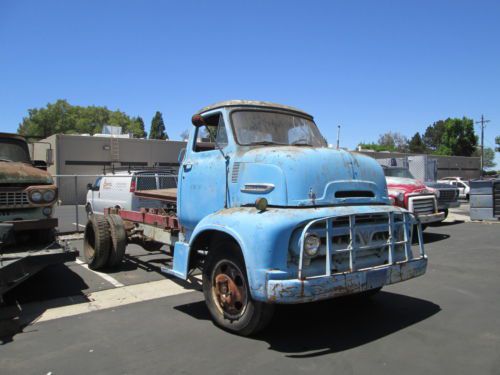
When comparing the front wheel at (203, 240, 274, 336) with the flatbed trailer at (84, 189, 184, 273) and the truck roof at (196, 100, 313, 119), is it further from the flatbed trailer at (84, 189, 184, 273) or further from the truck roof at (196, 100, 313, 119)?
the flatbed trailer at (84, 189, 184, 273)

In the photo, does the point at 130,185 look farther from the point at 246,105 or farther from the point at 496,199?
the point at 496,199

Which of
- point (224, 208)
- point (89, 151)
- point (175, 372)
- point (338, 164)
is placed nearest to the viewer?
point (175, 372)

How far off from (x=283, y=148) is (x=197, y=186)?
1.42 meters

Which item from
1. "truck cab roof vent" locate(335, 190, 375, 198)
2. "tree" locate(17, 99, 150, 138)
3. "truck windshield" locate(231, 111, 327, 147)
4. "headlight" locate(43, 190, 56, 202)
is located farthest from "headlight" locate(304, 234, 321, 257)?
"tree" locate(17, 99, 150, 138)

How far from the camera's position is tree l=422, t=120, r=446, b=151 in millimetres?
109875

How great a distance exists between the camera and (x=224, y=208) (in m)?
4.93

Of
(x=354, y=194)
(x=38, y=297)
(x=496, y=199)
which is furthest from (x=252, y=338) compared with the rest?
(x=496, y=199)

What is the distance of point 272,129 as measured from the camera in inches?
209

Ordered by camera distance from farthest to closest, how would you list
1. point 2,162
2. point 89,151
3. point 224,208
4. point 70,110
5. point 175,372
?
1. point 70,110
2. point 89,151
3. point 2,162
4. point 224,208
5. point 175,372

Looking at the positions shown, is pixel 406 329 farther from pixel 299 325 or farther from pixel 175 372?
pixel 175 372

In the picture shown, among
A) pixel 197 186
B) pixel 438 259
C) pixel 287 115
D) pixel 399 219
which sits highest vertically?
pixel 287 115

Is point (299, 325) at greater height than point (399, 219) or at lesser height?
lesser

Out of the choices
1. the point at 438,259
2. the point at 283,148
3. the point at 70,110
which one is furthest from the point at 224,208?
the point at 70,110

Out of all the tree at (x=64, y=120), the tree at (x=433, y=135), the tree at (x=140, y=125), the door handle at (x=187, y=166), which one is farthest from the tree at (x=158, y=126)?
the door handle at (x=187, y=166)
